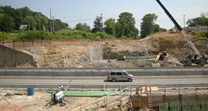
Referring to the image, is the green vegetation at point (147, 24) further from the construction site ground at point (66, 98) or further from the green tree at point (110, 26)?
the construction site ground at point (66, 98)

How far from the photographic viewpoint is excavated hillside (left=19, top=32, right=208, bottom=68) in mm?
45956

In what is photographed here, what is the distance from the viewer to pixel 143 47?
6209 cm

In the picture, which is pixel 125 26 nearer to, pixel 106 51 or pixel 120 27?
pixel 120 27

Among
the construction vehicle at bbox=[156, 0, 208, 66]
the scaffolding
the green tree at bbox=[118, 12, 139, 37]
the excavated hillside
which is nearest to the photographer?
the scaffolding

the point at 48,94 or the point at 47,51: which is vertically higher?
the point at 47,51

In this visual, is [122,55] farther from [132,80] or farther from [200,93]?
[200,93]

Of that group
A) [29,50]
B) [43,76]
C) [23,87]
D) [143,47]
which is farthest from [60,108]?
[143,47]

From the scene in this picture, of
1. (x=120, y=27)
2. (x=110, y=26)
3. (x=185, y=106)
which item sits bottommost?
(x=185, y=106)

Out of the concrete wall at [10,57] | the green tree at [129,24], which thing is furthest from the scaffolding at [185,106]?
the green tree at [129,24]

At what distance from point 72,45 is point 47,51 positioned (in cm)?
692

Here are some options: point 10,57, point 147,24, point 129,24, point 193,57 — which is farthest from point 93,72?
point 129,24

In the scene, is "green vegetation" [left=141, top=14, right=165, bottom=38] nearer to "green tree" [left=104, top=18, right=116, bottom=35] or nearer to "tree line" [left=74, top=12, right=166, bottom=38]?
"tree line" [left=74, top=12, right=166, bottom=38]

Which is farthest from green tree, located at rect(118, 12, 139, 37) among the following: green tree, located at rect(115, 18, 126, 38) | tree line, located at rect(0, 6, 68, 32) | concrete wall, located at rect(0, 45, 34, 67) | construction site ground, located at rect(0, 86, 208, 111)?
construction site ground, located at rect(0, 86, 208, 111)

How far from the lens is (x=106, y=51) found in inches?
2299
